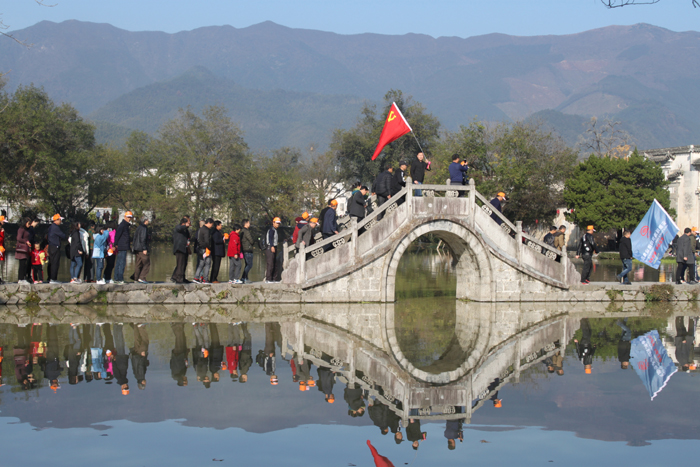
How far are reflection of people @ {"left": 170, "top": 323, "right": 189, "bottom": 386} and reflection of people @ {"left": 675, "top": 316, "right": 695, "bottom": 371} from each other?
9.59 m

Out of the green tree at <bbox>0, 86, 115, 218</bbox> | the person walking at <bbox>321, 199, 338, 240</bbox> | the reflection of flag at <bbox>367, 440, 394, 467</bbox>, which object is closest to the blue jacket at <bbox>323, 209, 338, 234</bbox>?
the person walking at <bbox>321, 199, 338, 240</bbox>

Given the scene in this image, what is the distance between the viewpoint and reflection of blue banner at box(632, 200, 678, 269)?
21.3 metres

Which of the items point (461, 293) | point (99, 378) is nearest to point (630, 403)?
point (99, 378)

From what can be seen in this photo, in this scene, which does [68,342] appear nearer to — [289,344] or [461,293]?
[289,344]

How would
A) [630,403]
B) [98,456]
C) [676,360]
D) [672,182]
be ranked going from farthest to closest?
1. [672,182]
2. [676,360]
3. [630,403]
4. [98,456]

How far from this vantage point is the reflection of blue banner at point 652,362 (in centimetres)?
1158

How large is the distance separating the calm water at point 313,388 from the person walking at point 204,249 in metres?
2.47

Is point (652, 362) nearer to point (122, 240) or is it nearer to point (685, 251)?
point (685, 251)

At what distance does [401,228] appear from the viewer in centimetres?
1941

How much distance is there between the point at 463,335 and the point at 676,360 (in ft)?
14.9

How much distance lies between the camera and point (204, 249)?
1939cm

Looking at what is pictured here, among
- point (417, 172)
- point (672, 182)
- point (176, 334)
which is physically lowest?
point (176, 334)

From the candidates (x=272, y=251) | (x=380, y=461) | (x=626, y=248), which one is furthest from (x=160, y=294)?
(x=626, y=248)

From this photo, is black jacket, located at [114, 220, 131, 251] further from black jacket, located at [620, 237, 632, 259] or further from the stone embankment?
black jacket, located at [620, 237, 632, 259]
